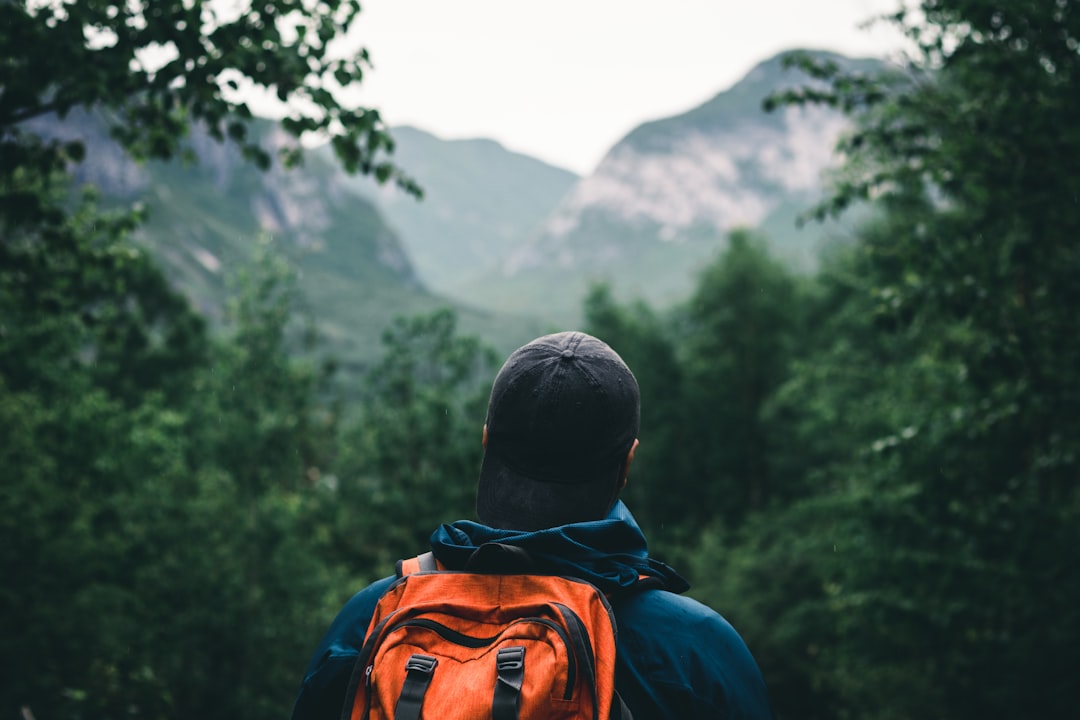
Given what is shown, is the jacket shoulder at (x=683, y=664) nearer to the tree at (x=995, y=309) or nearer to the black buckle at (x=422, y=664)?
the black buckle at (x=422, y=664)

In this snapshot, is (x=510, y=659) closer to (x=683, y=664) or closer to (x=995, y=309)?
(x=683, y=664)

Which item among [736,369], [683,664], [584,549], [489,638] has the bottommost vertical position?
[736,369]

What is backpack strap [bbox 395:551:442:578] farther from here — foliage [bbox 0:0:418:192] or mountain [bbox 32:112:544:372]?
mountain [bbox 32:112:544:372]

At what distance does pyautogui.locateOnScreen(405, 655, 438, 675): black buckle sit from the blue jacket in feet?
0.69

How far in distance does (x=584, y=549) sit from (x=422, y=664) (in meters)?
0.35

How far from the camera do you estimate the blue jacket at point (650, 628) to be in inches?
63.2

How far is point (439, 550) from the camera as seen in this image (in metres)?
1.72

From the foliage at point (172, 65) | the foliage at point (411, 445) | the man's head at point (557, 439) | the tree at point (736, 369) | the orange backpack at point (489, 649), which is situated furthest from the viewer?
the tree at point (736, 369)

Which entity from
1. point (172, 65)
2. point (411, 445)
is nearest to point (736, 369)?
point (411, 445)

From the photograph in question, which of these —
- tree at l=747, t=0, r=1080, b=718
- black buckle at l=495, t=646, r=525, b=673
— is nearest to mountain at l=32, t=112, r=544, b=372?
tree at l=747, t=0, r=1080, b=718

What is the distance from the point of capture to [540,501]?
1740 mm

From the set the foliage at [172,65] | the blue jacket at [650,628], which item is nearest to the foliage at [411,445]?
the foliage at [172,65]

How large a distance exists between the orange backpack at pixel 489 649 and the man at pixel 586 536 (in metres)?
0.06

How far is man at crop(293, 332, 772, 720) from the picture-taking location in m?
1.62
